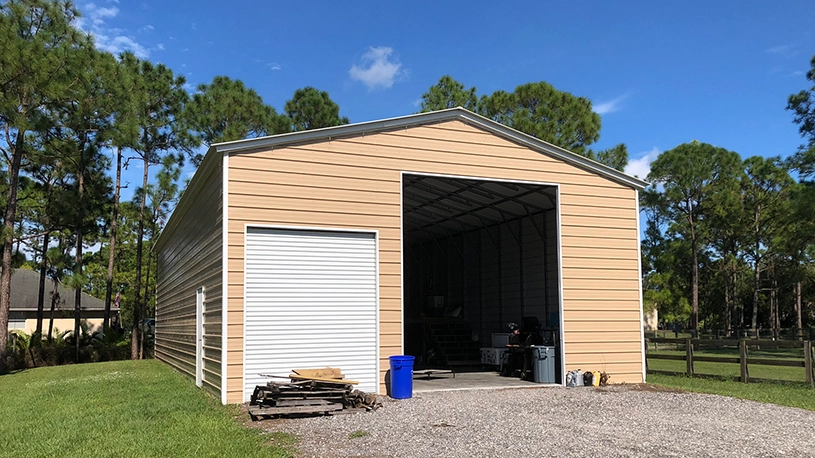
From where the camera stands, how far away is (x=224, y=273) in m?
9.40

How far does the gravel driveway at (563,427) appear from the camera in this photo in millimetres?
6312

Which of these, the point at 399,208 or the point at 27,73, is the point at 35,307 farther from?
the point at 399,208

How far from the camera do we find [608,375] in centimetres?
1183

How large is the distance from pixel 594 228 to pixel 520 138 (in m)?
2.30

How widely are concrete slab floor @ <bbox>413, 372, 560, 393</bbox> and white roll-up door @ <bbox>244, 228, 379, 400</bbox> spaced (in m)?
1.59

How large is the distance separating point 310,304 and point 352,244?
1.20 meters

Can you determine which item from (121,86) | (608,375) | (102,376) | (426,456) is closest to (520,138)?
(608,375)

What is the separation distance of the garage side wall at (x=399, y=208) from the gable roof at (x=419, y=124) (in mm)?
100

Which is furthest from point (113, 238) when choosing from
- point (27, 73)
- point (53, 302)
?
point (27, 73)

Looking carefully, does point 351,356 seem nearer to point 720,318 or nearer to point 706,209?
point 706,209

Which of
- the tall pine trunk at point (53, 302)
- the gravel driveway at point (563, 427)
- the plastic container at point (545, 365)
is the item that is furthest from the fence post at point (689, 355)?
the tall pine trunk at point (53, 302)

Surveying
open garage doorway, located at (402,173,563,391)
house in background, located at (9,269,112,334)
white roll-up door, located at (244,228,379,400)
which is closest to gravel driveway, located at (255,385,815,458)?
white roll-up door, located at (244,228,379,400)

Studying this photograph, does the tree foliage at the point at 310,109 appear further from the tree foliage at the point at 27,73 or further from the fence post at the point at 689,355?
the fence post at the point at 689,355

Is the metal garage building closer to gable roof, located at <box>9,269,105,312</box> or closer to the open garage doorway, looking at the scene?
the open garage doorway
